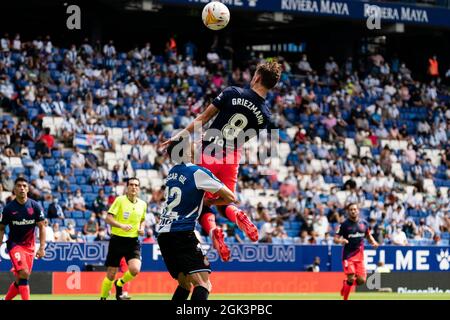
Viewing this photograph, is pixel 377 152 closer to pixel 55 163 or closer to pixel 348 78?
pixel 348 78

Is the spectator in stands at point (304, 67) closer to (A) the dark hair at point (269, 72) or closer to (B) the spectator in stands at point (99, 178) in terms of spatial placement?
(B) the spectator in stands at point (99, 178)

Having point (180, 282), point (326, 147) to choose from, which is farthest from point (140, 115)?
point (180, 282)

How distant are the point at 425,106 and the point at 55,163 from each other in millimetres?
17374

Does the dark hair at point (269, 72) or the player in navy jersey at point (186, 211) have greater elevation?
the dark hair at point (269, 72)

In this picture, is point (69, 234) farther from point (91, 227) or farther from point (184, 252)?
point (184, 252)

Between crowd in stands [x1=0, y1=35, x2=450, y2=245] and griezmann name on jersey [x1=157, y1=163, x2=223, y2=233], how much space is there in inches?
600

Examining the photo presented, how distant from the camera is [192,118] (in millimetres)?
34594

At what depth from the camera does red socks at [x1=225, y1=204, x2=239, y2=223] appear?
12570mm

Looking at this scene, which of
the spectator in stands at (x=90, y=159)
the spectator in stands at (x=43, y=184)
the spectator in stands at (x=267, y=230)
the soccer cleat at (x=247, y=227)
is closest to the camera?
the soccer cleat at (x=247, y=227)

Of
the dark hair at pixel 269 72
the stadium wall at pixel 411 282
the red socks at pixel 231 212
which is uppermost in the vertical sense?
the dark hair at pixel 269 72

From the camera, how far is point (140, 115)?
1330 inches

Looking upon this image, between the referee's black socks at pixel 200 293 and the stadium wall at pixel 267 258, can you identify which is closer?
the referee's black socks at pixel 200 293

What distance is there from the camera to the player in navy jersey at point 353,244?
73.9ft

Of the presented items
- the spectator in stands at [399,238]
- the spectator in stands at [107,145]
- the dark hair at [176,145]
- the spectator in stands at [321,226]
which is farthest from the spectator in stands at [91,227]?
the dark hair at [176,145]
